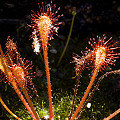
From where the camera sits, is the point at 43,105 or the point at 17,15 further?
the point at 17,15

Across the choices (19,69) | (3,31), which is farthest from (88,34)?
(19,69)

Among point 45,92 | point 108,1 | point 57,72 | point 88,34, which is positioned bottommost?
point 45,92

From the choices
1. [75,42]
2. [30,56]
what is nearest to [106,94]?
[75,42]

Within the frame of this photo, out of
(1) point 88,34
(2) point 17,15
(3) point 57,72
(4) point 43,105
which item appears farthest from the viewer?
(1) point 88,34

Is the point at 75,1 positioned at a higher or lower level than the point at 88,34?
higher

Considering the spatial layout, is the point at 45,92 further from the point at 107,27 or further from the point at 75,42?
the point at 107,27

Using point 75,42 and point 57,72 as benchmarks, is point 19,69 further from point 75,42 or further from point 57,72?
point 75,42

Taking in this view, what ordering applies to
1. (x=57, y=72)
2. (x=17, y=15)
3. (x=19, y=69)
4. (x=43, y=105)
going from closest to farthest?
(x=19, y=69) < (x=43, y=105) < (x=57, y=72) < (x=17, y=15)

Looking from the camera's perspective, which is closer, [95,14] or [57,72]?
[57,72]

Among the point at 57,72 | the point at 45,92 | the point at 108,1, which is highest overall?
the point at 108,1
